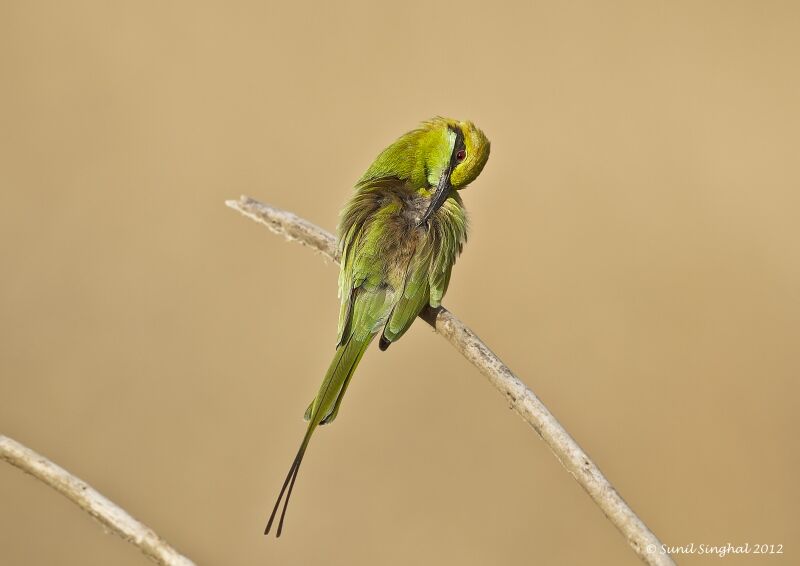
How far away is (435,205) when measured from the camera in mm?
1770

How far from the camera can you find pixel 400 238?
5.55 ft

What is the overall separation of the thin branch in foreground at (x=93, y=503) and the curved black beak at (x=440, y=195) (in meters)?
0.86

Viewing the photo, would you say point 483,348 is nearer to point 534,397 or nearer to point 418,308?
point 534,397

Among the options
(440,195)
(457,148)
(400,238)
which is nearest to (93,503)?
(400,238)

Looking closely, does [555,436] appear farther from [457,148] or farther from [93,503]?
[457,148]

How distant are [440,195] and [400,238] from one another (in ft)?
0.51

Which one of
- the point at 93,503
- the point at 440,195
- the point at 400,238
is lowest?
the point at 93,503

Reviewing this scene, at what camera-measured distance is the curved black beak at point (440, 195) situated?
1.74 meters

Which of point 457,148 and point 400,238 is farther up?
point 457,148

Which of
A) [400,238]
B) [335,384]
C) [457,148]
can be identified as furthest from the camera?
[457,148]

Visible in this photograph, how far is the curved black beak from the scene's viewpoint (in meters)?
1.74

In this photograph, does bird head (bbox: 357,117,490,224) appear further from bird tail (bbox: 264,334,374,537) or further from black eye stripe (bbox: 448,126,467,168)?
bird tail (bbox: 264,334,374,537)

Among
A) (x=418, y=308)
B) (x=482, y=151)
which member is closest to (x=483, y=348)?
(x=418, y=308)

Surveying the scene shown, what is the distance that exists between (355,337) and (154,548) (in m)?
0.65
